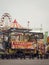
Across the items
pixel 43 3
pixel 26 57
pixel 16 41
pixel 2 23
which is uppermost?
pixel 43 3

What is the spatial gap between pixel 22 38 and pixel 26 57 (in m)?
0.44

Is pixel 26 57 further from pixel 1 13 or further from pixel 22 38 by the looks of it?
pixel 1 13

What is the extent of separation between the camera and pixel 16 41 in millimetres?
5336

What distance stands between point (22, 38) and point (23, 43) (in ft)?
0.38

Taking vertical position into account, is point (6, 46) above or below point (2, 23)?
below

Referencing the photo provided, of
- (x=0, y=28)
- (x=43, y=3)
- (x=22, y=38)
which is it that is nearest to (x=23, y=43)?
(x=22, y=38)

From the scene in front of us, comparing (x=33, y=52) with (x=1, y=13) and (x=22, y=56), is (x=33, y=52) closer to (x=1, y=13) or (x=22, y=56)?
(x=22, y=56)

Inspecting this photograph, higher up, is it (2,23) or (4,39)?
(2,23)

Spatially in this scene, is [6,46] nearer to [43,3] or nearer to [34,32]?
[34,32]

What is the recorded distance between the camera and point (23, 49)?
17.8ft

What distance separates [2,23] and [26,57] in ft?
3.07

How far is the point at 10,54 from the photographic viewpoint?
534 centimetres

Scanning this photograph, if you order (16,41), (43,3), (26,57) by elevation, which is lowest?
(26,57)

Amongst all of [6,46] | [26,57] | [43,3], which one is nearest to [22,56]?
[26,57]
